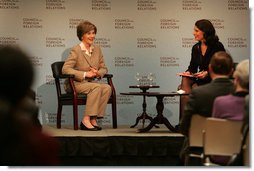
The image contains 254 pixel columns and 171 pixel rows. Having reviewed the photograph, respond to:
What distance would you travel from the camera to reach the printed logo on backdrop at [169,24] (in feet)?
23.6

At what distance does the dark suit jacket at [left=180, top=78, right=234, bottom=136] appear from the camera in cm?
354

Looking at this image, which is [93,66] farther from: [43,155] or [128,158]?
[43,155]

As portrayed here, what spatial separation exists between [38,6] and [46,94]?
109cm

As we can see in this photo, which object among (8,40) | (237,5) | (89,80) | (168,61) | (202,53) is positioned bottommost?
(89,80)

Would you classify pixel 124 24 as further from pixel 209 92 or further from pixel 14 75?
pixel 14 75

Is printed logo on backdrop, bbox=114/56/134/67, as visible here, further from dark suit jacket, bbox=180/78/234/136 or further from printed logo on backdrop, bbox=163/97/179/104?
dark suit jacket, bbox=180/78/234/136

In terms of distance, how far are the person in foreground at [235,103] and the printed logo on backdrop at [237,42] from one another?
3.97 metres

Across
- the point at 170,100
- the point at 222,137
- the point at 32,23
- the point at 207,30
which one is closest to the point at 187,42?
the point at 170,100

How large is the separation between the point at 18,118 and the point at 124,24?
231 inches

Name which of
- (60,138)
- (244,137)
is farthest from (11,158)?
(60,138)

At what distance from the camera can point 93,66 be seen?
6.14 metres

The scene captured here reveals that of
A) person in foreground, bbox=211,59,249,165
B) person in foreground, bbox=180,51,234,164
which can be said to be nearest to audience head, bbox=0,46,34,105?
person in foreground, bbox=211,59,249,165

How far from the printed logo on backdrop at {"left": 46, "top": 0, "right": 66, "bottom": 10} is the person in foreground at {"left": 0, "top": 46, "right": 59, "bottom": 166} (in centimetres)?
577

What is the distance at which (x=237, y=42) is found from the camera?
23.9 feet
